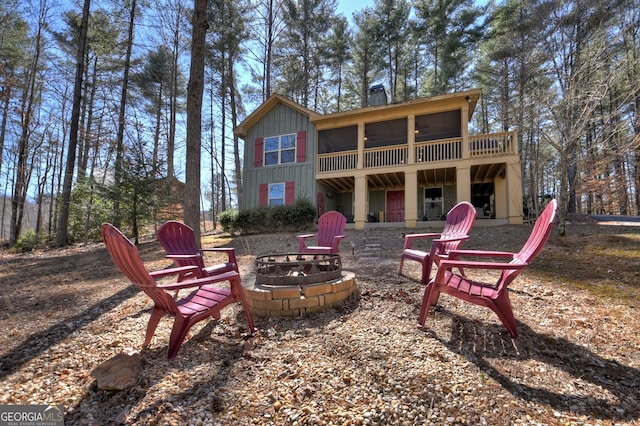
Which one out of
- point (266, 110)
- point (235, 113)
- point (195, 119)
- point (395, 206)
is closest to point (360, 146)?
point (395, 206)

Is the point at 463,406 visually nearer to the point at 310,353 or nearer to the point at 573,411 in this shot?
the point at 573,411

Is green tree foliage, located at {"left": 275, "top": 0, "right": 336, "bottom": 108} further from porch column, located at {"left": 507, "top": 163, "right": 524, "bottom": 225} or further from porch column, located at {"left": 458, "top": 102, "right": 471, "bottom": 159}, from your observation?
porch column, located at {"left": 507, "top": 163, "right": 524, "bottom": 225}

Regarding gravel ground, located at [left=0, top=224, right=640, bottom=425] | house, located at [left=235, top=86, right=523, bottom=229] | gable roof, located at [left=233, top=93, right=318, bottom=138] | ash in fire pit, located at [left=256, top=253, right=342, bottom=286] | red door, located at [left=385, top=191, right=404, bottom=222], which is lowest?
gravel ground, located at [left=0, top=224, right=640, bottom=425]

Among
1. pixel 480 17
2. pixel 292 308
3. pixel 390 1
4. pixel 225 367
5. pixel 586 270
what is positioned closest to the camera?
pixel 225 367

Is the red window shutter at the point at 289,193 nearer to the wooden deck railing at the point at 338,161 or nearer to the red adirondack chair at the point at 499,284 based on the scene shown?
the wooden deck railing at the point at 338,161

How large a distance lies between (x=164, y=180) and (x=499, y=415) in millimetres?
10308

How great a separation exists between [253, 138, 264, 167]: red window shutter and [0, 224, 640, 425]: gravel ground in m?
9.77

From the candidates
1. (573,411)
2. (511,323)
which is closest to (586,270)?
(511,323)

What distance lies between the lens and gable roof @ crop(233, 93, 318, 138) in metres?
11.9

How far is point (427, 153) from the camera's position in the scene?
10.1 metres

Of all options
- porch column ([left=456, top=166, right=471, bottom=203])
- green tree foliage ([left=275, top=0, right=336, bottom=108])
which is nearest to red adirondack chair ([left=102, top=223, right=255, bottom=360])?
porch column ([left=456, top=166, right=471, bottom=203])

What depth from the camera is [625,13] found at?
9.27 metres

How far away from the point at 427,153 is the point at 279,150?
20.4 feet

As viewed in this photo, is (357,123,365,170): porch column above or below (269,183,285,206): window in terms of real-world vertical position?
above
